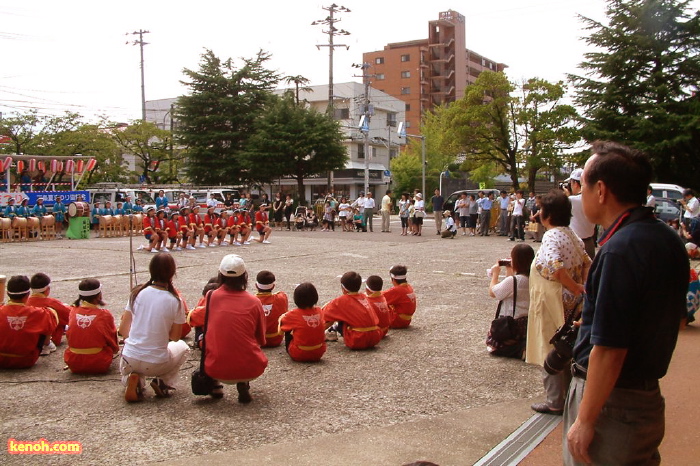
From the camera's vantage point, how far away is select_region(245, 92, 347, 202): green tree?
35.7 metres

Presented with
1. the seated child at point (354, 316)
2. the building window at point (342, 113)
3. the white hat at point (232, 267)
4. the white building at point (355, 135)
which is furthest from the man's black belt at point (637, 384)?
the building window at point (342, 113)

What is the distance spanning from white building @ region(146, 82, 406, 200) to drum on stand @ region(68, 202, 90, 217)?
27274mm

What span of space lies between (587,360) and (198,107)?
132 feet

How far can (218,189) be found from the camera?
3353 cm

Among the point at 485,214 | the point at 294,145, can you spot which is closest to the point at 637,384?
the point at 485,214

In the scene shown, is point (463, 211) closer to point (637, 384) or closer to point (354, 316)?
point (354, 316)

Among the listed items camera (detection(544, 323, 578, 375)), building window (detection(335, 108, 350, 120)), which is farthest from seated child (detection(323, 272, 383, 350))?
building window (detection(335, 108, 350, 120))

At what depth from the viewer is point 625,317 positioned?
2184 mm

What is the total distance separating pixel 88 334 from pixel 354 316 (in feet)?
8.85

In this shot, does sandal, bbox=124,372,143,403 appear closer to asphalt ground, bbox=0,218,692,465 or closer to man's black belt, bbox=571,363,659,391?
asphalt ground, bbox=0,218,692,465

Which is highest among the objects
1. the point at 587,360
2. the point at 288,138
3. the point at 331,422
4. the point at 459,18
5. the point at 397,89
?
the point at 459,18

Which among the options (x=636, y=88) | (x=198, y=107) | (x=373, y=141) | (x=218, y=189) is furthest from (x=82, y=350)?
(x=373, y=141)

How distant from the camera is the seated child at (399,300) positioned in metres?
7.94

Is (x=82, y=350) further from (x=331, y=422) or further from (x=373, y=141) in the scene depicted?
(x=373, y=141)
